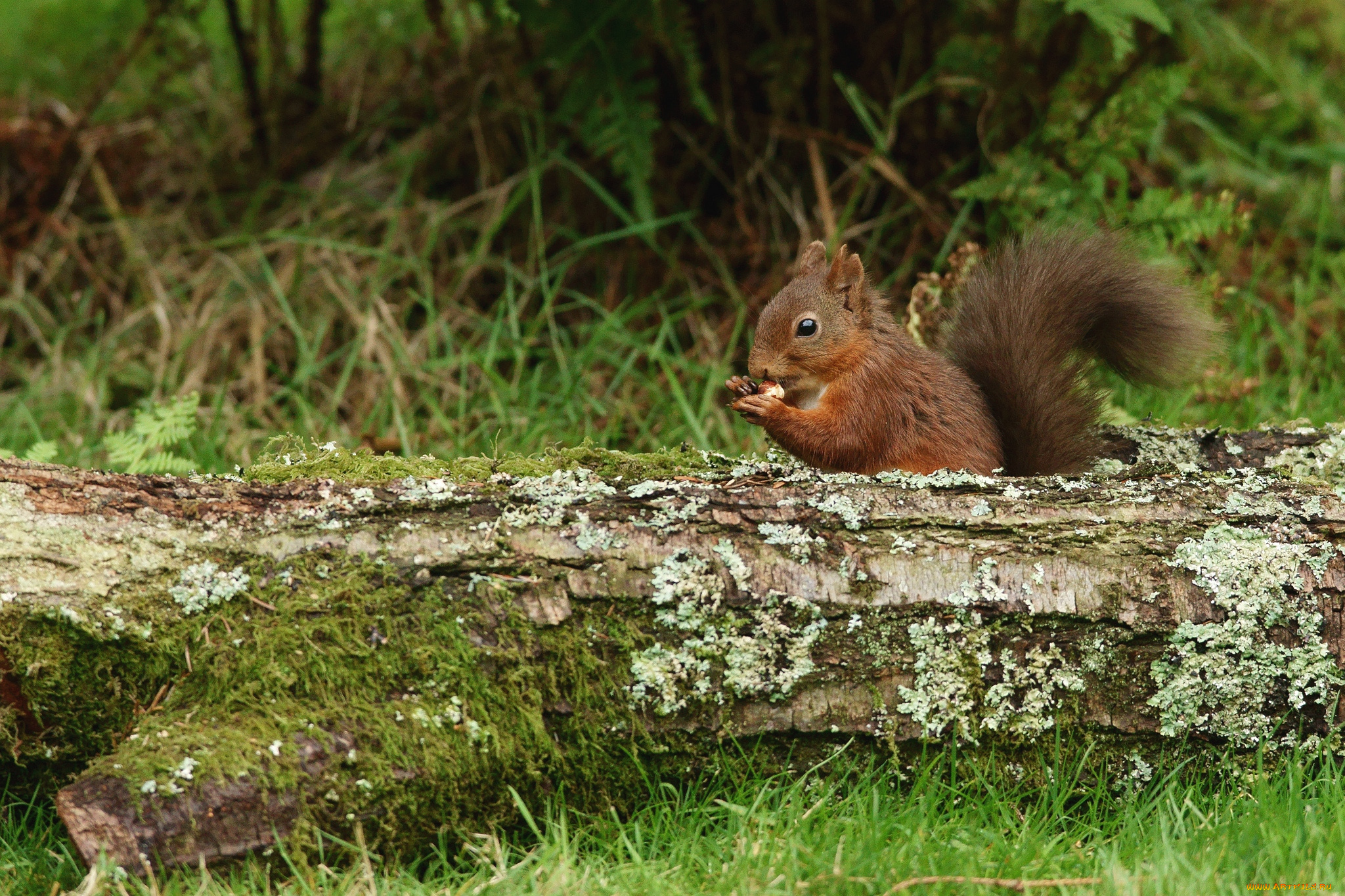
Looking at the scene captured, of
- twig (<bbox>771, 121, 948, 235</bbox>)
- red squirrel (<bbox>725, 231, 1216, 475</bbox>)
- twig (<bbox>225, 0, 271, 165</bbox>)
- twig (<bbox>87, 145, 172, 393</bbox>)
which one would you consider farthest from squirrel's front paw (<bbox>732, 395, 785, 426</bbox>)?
twig (<bbox>225, 0, 271, 165</bbox>)

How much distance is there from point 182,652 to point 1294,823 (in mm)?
1713

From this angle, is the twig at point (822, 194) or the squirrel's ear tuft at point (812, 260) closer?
the squirrel's ear tuft at point (812, 260)

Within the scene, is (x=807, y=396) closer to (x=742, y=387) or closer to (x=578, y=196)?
(x=742, y=387)

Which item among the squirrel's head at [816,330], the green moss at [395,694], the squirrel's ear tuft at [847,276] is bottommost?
the green moss at [395,694]

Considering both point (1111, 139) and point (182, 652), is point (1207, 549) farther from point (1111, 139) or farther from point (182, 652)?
point (1111, 139)

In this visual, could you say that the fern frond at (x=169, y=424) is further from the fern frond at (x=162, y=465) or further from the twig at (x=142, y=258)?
the twig at (x=142, y=258)

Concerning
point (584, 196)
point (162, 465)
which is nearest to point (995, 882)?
point (162, 465)

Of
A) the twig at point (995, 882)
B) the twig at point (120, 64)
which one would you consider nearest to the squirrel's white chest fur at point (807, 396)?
the twig at point (995, 882)

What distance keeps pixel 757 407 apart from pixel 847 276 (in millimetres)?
441

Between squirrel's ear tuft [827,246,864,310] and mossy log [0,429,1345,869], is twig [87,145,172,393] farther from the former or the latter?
squirrel's ear tuft [827,246,864,310]

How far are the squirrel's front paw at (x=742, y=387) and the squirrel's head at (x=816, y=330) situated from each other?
5cm

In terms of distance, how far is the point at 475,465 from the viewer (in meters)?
2.28

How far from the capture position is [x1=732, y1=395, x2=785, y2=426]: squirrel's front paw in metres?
2.46

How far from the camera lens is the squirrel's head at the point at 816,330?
8.70 feet
